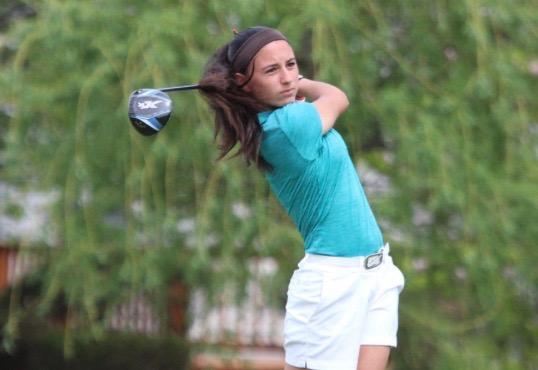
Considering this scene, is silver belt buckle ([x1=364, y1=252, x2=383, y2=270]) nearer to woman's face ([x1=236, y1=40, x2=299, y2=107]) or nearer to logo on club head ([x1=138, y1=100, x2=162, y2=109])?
woman's face ([x1=236, y1=40, x2=299, y2=107])

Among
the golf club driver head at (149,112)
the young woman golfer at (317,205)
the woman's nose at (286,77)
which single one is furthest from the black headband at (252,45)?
the golf club driver head at (149,112)

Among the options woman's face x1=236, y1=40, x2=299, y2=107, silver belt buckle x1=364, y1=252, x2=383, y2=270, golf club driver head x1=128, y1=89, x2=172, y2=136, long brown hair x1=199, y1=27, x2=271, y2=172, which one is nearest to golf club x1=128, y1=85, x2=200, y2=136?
golf club driver head x1=128, y1=89, x2=172, y2=136

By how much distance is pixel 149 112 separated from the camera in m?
3.64

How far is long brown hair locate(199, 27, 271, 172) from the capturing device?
3.69 m

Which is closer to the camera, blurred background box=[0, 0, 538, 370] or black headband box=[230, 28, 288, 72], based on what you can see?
black headband box=[230, 28, 288, 72]

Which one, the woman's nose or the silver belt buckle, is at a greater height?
the woman's nose

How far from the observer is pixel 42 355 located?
880 cm

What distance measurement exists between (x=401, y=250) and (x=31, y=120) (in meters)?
1.96

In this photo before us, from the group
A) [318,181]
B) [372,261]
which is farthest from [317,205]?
[372,261]

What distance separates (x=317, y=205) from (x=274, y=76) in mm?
412

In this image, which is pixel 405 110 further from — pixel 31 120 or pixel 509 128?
pixel 31 120

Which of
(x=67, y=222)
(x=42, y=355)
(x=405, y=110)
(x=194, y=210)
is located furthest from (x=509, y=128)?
(x=42, y=355)

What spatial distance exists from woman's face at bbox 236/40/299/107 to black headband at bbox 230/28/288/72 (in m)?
0.01

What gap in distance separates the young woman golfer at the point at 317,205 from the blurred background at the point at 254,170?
6.67ft
